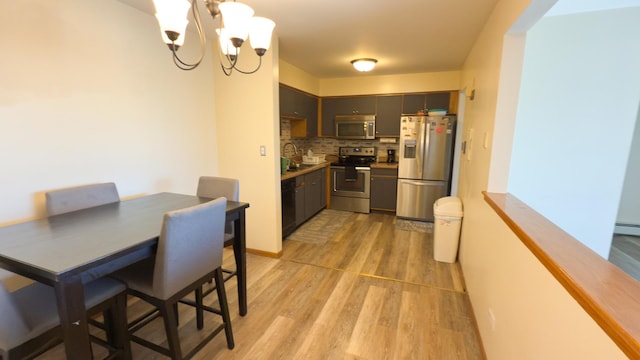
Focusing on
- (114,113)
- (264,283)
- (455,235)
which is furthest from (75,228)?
(455,235)

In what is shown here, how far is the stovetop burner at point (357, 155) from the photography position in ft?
17.4

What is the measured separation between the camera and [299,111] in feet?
14.6

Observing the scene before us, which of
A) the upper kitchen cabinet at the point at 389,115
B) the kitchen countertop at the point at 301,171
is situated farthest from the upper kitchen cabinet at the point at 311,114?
the upper kitchen cabinet at the point at 389,115

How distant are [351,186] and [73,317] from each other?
13.5 feet

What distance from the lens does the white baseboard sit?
4000mm

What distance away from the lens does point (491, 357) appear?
1629 millimetres

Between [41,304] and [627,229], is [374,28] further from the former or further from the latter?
[627,229]

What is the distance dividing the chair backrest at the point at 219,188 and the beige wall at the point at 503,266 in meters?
1.88

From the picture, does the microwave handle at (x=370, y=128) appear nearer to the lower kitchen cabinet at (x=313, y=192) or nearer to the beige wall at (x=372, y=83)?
the beige wall at (x=372, y=83)

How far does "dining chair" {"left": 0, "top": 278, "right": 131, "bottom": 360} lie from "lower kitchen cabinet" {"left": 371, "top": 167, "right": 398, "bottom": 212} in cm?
389

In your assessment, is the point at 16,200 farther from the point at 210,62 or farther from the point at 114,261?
the point at 210,62

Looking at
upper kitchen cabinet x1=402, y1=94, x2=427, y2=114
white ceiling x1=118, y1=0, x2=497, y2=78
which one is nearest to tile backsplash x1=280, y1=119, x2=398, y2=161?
upper kitchen cabinet x1=402, y1=94, x2=427, y2=114

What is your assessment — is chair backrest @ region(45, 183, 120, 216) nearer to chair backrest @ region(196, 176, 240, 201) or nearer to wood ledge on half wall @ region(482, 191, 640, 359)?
chair backrest @ region(196, 176, 240, 201)

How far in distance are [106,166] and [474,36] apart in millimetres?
3580
